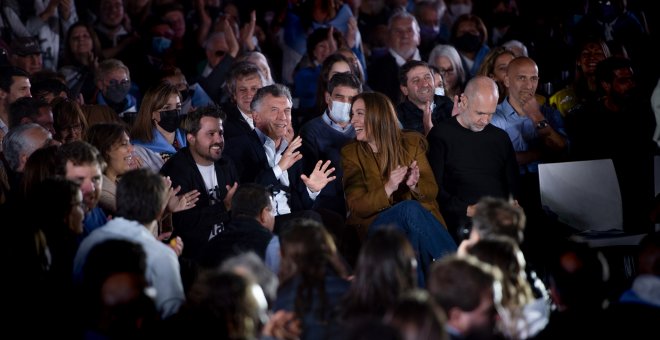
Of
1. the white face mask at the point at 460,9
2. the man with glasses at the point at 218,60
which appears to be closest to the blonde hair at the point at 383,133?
the man with glasses at the point at 218,60

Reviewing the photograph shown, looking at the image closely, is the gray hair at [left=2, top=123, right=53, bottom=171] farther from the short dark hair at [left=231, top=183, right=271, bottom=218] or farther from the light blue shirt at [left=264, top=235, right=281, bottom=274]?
the light blue shirt at [left=264, top=235, right=281, bottom=274]

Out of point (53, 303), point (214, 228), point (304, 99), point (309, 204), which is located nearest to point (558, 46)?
point (304, 99)

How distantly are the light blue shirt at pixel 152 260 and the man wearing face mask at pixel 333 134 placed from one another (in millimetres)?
2467

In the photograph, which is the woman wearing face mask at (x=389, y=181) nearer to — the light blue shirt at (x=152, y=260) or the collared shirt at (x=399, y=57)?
the light blue shirt at (x=152, y=260)

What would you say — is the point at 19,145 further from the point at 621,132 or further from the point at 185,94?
the point at 621,132

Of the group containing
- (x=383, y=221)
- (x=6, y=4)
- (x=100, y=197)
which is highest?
(x=6, y=4)

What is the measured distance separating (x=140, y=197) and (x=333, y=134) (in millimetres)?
2684

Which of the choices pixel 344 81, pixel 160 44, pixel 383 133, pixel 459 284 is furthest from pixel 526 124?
pixel 459 284

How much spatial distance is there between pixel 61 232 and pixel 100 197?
48.1 inches

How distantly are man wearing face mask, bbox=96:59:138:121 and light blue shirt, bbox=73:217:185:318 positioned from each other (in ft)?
11.3

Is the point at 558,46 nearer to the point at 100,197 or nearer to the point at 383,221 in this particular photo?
the point at 383,221

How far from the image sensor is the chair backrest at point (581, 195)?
312 inches

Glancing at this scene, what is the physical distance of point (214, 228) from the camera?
7.08 metres

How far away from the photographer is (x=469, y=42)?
417 inches
